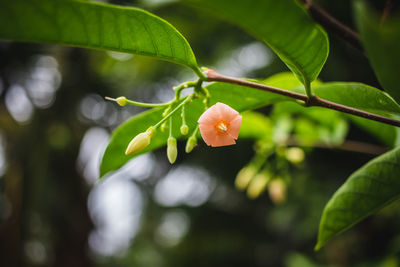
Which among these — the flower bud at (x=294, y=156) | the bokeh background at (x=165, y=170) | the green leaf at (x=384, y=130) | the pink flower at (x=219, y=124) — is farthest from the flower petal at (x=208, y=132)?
the bokeh background at (x=165, y=170)

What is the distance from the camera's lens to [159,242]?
7.24m

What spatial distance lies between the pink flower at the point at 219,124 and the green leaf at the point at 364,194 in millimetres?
339

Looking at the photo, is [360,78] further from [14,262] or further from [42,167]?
[14,262]

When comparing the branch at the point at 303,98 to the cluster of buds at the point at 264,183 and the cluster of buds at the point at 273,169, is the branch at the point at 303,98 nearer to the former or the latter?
the cluster of buds at the point at 273,169

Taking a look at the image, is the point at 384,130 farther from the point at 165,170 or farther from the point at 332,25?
the point at 165,170

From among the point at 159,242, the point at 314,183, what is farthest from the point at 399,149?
the point at 159,242

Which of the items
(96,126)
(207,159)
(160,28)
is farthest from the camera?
(96,126)

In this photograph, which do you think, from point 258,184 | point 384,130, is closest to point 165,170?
point 258,184

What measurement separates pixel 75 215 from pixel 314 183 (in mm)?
4116

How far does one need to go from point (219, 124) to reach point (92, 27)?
0.42m

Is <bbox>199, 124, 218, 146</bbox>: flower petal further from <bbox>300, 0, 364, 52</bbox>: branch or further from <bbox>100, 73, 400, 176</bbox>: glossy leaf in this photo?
<bbox>300, 0, 364, 52</bbox>: branch

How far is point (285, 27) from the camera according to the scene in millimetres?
588

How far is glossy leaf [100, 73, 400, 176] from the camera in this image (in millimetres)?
736

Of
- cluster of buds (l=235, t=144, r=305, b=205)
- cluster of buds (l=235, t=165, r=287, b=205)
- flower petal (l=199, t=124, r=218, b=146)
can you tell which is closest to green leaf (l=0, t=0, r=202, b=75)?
Answer: flower petal (l=199, t=124, r=218, b=146)
